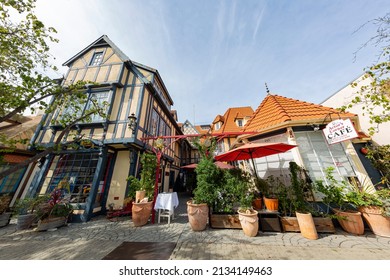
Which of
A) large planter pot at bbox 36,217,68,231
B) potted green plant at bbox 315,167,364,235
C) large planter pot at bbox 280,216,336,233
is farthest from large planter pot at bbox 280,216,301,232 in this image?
large planter pot at bbox 36,217,68,231

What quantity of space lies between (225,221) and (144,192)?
3.33 meters

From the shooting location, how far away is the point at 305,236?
364 cm

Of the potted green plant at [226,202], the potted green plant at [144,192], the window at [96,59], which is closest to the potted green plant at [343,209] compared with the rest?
the potted green plant at [226,202]

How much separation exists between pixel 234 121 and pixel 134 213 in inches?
570

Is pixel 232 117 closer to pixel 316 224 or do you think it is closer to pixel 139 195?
pixel 316 224

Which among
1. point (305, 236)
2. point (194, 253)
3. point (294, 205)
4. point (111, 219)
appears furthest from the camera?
point (111, 219)

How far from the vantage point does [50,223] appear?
4938 mm

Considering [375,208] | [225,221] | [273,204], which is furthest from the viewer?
[273,204]

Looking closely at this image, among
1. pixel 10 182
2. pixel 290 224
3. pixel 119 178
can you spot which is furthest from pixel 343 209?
pixel 10 182

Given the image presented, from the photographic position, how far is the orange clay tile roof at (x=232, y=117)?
15.7 metres

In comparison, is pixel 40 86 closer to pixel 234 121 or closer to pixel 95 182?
pixel 95 182

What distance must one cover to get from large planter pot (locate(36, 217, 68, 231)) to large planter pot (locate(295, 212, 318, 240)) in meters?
8.43

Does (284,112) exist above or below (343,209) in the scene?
above

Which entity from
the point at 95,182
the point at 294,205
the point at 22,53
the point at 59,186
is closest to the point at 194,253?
the point at 294,205
